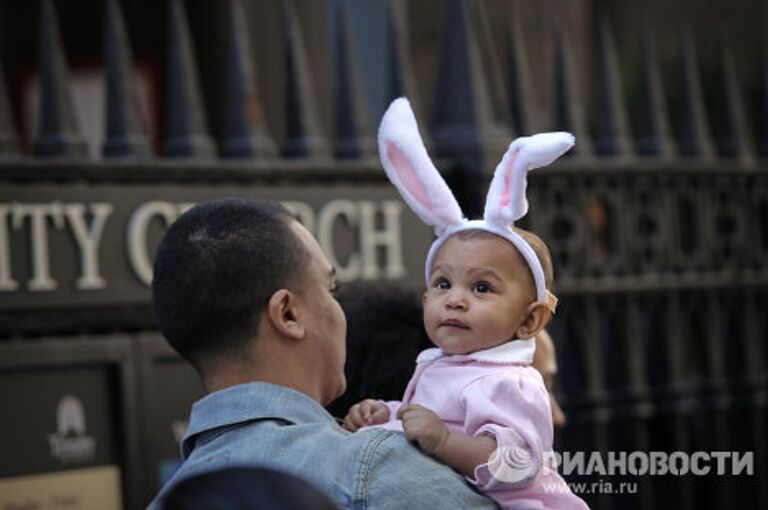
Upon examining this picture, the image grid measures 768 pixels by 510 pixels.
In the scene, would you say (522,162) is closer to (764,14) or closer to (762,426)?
(762,426)

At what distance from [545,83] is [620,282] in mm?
3818

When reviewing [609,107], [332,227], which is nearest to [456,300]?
[332,227]

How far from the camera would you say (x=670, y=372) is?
18.6 ft

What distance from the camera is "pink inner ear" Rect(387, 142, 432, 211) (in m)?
2.55

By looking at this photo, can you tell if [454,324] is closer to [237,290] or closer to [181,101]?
[237,290]

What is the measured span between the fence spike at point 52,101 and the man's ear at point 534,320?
2163 millimetres

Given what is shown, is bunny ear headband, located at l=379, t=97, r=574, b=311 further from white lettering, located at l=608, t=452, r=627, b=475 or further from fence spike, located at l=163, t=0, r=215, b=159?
fence spike, located at l=163, t=0, r=215, b=159

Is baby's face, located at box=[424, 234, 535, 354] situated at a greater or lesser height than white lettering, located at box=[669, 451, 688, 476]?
greater

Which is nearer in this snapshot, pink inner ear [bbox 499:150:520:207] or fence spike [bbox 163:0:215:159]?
pink inner ear [bbox 499:150:520:207]

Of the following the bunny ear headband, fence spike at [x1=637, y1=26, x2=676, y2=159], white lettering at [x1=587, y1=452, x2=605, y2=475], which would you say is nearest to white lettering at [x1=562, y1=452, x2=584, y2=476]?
white lettering at [x1=587, y1=452, x2=605, y2=475]

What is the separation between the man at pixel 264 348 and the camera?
7.00 feet

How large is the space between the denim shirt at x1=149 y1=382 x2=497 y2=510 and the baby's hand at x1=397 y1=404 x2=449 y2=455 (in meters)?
0.02

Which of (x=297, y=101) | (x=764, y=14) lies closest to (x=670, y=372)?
(x=297, y=101)

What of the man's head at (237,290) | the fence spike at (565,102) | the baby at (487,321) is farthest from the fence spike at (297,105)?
the man's head at (237,290)
